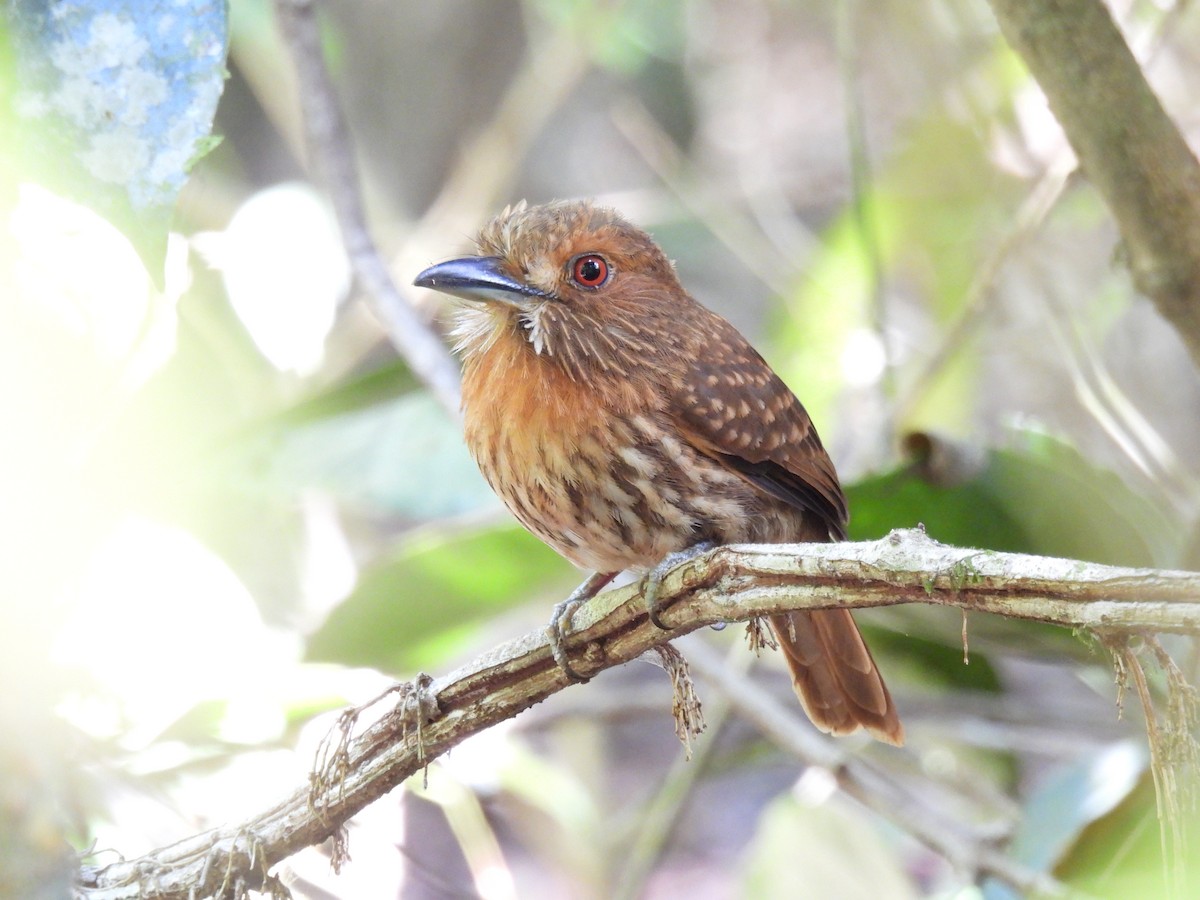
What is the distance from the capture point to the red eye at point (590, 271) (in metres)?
2.05

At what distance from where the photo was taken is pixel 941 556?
1.10m

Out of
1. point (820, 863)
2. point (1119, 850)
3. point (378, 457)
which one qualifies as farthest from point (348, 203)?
point (1119, 850)

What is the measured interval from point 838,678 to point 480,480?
1068mm

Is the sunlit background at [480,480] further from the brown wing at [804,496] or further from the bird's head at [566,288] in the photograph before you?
the bird's head at [566,288]

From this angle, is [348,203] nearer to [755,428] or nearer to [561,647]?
[755,428]

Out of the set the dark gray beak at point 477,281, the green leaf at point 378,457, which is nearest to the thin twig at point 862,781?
the green leaf at point 378,457

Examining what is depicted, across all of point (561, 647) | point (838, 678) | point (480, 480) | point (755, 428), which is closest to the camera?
point (561, 647)

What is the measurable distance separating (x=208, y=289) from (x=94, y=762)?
1.40 meters

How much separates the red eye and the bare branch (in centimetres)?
48

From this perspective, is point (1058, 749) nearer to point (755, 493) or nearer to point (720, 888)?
point (720, 888)

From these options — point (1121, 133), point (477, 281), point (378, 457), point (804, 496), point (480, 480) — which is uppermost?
point (378, 457)

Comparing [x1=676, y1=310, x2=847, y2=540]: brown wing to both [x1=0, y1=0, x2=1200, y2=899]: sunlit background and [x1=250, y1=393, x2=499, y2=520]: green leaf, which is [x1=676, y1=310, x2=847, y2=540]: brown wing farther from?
[x1=250, y1=393, x2=499, y2=520]: green leaf

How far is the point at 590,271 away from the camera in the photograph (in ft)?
6.77

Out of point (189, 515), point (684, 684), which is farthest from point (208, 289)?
point (684, 684)
